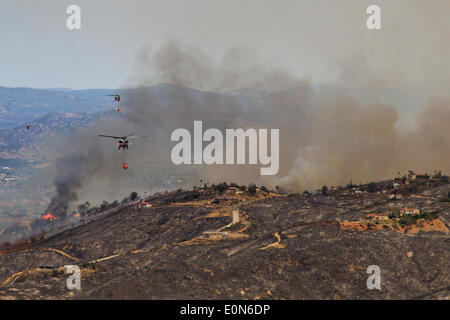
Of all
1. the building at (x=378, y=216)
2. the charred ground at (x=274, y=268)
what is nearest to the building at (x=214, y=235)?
the charred ground at (x=274, y=268)

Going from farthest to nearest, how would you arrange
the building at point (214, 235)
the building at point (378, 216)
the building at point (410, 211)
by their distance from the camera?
1. the building at point (410, 211)
2. the building at point (378, 216)
3. the building at point (214, 235)

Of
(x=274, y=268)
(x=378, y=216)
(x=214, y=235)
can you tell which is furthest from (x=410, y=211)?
(x=274, y=268)

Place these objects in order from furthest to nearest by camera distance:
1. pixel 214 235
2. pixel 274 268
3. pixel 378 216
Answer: pixel 378 216
pixel 214 235
pixel 274 268

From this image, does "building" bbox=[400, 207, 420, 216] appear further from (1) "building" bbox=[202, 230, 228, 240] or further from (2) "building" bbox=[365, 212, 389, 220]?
(1) "building" bbox=[202, 230, 228, 240]

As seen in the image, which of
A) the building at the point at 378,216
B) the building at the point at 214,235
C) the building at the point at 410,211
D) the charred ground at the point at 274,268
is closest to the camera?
the charred ground at the point at 274,268

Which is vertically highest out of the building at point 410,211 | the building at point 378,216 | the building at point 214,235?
the building at point 410,211

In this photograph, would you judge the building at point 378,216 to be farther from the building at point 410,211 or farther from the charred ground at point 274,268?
the building at point 410,211

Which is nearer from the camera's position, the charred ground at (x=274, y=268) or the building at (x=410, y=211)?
the charred ground at (x=274, y=268)

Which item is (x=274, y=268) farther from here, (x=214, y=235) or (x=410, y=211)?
(x=410, y=211)
